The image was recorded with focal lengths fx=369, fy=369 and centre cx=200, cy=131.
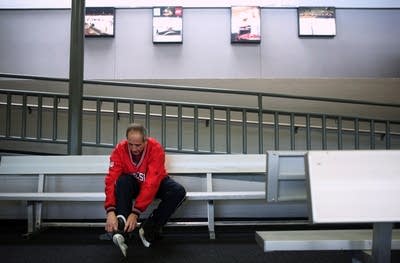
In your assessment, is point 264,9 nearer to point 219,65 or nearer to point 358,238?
point 219,65

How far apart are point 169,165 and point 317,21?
3.28 meters

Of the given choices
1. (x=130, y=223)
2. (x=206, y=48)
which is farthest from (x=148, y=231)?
(x=206, y=48)

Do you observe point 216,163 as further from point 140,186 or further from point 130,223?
point 130,223

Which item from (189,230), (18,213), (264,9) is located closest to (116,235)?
(189,230)

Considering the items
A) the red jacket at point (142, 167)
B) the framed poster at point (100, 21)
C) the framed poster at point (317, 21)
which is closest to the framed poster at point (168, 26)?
the framed poster at point (100, 21)

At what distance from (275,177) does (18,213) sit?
2.51 m

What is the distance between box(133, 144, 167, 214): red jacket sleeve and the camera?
222 centimetres

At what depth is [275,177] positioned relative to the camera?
1.17 metres

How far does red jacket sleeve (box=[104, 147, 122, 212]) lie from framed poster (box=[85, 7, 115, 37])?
9.91 feet

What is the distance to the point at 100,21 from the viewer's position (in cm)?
495

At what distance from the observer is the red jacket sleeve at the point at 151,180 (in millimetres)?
2219

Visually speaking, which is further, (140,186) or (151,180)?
(140,186)

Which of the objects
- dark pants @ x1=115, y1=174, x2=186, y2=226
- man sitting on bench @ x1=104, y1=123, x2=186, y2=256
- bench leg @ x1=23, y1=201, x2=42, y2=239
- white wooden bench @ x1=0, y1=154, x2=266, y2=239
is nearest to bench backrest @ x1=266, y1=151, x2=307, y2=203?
man sitting on bench @ x1=104, y1=123, x2=186, y2=256

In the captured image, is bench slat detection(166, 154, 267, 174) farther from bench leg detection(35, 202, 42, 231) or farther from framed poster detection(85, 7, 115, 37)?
framed poster detection(85, 7, 115, 37)
